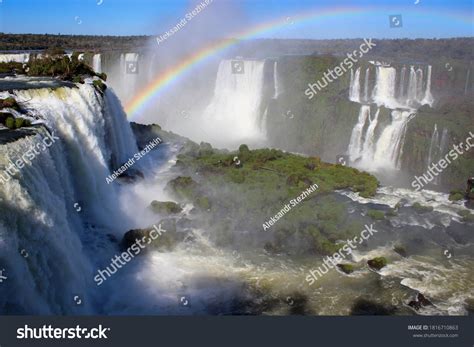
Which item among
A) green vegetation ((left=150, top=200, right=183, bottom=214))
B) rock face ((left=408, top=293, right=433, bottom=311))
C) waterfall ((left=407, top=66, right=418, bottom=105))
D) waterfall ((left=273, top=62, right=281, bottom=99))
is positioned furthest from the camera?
waterfall ((left=273, top=62, right=281, bottom=99))

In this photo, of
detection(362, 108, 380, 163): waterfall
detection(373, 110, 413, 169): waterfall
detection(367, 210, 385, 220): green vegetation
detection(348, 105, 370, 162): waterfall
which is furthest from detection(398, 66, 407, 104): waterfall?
detection(367, 210, 385, 220): green vegetation

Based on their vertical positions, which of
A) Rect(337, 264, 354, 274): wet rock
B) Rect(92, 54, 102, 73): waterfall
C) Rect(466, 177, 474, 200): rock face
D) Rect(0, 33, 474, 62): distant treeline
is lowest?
Rect(337, 264, 354, 274): wet rock

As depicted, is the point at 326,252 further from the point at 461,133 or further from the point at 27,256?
the point at 461,133

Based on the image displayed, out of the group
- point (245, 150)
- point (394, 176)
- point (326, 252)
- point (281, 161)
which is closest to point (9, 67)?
point (245, 150)

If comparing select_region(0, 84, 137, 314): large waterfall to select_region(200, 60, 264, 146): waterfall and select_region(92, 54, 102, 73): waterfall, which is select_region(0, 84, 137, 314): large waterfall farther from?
select_region(92, 54, 102, 73): waterfall

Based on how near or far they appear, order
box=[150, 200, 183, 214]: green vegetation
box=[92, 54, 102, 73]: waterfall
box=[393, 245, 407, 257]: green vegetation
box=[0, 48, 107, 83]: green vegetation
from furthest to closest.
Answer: box=[92, 54, 102, 73]: waterfall < box=[0, 48, 107, 83]: green vegetation < box=[150, 200, 183, 214]: green vegetation < box=[393, 245, 407, 257]: green vegetation

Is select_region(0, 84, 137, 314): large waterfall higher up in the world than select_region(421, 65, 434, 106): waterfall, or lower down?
lower down
